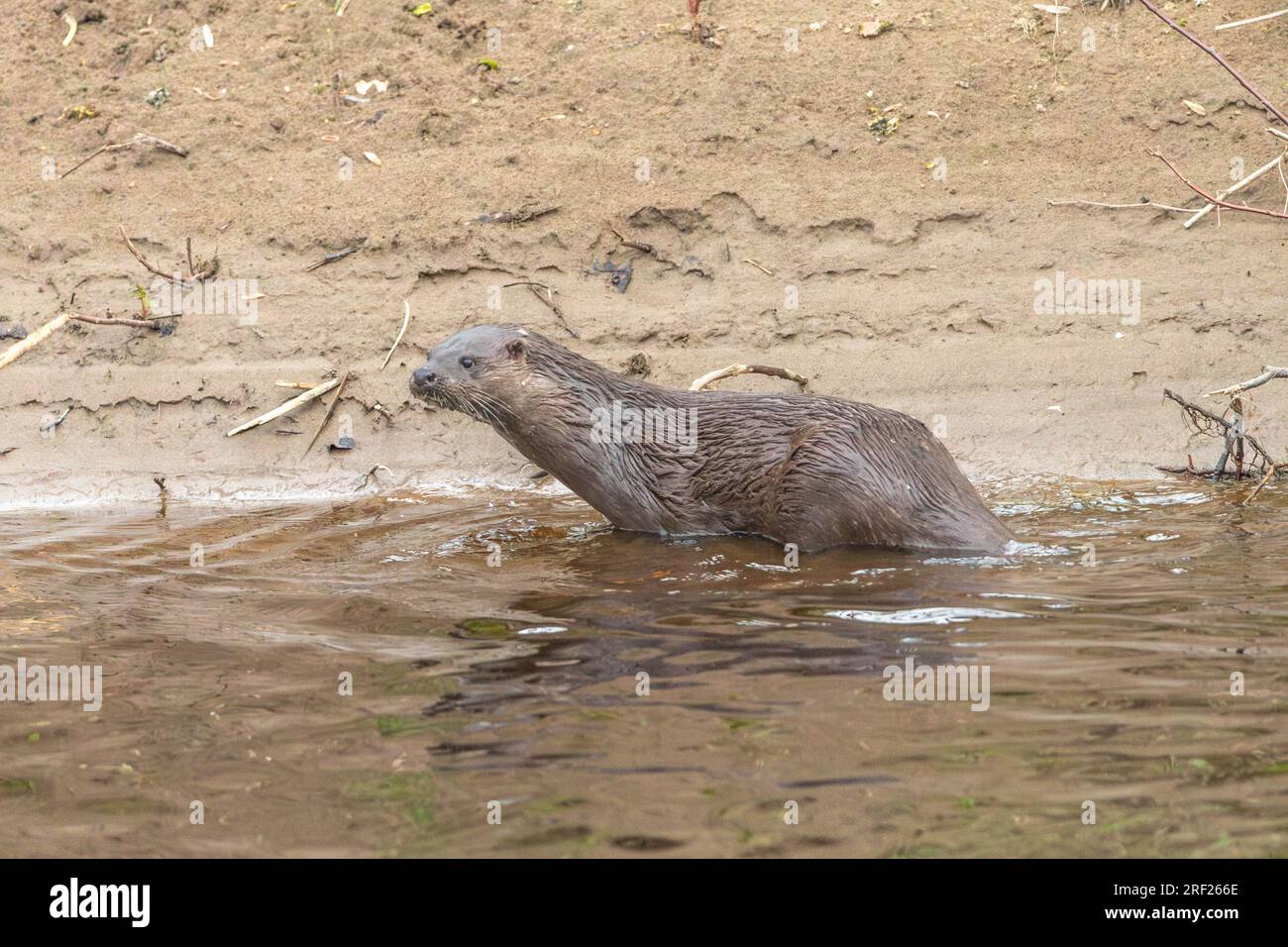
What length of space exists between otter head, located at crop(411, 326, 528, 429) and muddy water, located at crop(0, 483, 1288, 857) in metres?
0.53

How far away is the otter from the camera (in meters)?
5.11

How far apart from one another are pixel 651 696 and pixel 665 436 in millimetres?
2166

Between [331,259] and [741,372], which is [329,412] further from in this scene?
[741,372]

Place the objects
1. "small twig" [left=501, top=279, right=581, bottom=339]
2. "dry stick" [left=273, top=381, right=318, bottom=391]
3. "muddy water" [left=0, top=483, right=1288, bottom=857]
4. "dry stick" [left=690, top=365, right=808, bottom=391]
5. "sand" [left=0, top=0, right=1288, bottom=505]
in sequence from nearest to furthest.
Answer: "muddy water" [left=0, top=483, right=1288, bottom=857] → "dry stick" [left=690, top=365, right=808, bottom=391] → "sand" [left=0, top=0, right=1288, bottom=505] → "dry stick" [left=273, top=381, right=318, bottom=391] → "small twig" [left=501, top=279, right=581, bottom=339]

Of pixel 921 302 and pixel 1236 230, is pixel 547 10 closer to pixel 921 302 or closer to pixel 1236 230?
pixel 921 302

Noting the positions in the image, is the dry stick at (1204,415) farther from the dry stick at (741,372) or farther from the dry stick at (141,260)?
the dry stick at (141,260)

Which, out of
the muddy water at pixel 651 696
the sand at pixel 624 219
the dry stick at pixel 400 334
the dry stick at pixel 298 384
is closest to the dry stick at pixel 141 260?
the sand at pixel 624 219

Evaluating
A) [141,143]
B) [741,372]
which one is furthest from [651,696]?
[141,143]

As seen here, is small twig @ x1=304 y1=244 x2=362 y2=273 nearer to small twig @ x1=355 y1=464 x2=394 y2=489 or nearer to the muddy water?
small twig @ x1=355 y1=464 x2=394 y2=489

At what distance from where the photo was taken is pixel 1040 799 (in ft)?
9.27

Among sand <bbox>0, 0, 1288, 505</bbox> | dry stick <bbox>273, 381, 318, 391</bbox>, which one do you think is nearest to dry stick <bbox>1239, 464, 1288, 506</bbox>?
sand <bbox>0, 0, 1288, 505</bbox>

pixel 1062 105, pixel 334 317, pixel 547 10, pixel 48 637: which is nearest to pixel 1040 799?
pixel 48 637

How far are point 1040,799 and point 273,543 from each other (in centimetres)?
350
